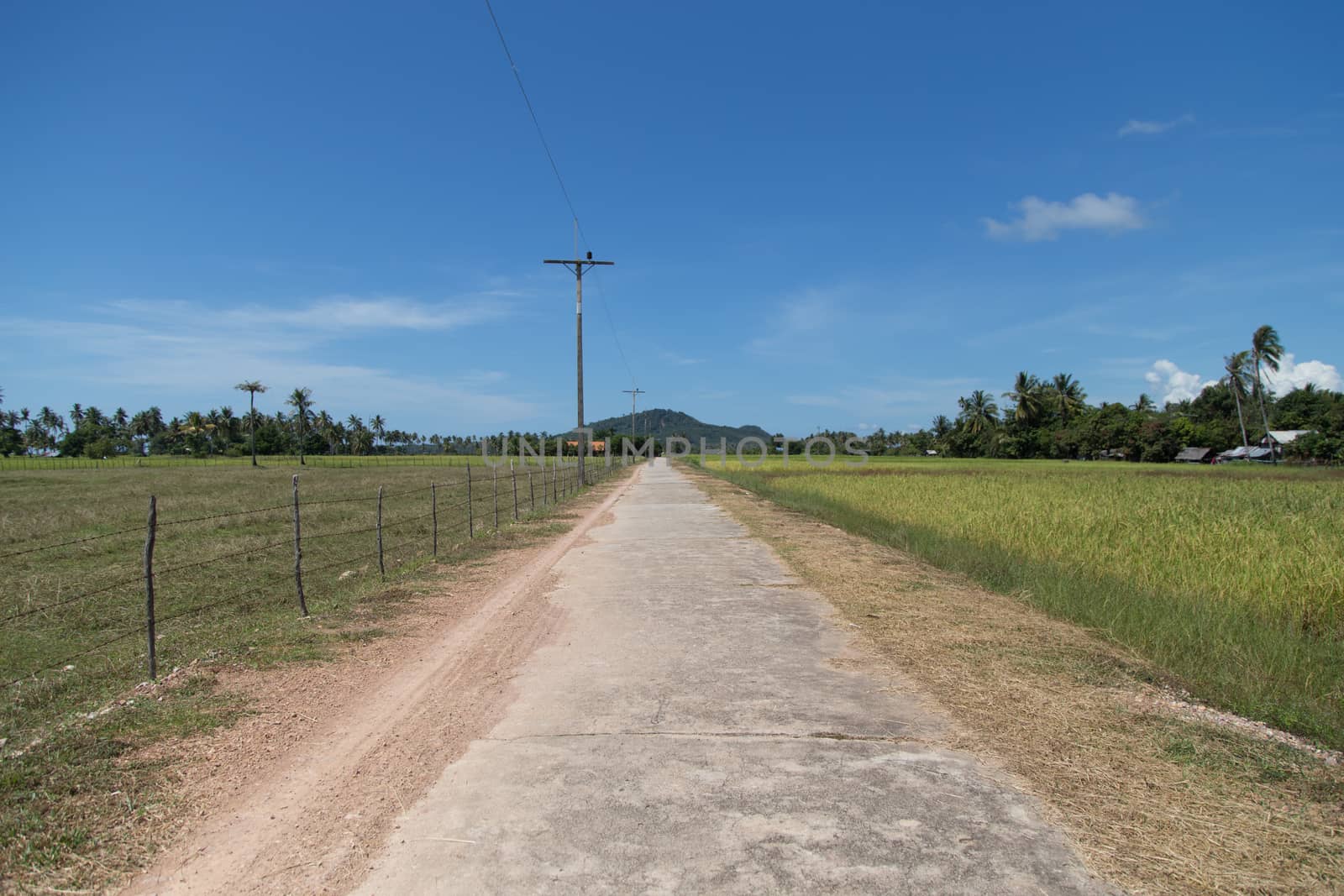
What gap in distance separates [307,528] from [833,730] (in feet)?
59.2

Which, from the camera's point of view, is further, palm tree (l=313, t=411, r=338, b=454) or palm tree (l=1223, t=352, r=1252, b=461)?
palm tree (l=313, t=411, r=338, b=454)

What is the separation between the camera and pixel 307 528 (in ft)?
62.8

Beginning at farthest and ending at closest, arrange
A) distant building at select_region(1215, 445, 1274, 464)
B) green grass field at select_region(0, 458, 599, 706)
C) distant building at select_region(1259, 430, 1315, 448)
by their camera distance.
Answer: distant building at select_region(1215, 445, 1274, 464)
distant building at select_region(1259, 430, 1315, 448)
green grass field at select_region(0, 458, 599, 706)

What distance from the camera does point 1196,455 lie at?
74875mm

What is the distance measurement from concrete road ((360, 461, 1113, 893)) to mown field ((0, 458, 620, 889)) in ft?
5.44

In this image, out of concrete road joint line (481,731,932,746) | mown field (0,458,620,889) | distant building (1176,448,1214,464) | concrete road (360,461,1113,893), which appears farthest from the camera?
distant building (1176,448,1214,464)

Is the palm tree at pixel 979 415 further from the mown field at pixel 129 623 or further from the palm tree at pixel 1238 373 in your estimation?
the mown field at pixel 129 623

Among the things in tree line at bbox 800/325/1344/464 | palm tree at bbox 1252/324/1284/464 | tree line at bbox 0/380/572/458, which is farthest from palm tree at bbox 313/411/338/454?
palm tree at bbox 1252/324/1284/464

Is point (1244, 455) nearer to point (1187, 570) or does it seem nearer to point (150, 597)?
point (1187, 570)

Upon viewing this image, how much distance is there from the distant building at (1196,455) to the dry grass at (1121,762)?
3277 inches

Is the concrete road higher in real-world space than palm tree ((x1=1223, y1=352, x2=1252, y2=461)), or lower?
lower

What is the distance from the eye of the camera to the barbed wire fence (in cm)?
706

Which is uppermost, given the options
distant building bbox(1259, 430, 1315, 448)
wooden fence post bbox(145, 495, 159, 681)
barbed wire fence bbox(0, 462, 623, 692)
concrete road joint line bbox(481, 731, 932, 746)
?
distant building bbox(1259, 430, 1315, 448)

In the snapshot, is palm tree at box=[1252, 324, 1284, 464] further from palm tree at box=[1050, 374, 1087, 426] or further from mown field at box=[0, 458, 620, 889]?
mown field at box=[0, 458, 620, 889]
